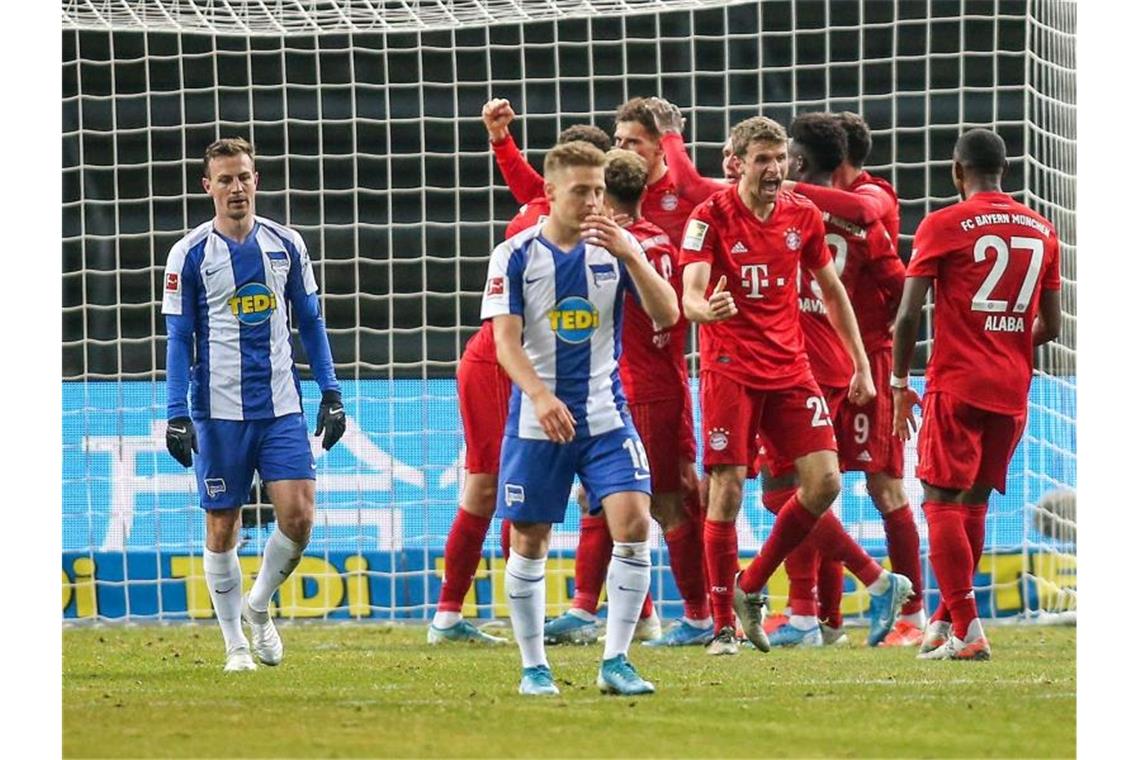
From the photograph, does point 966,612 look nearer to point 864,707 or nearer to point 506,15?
point 864,707

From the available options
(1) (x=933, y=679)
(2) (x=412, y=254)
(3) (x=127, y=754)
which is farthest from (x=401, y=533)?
(3) (x=127, y=754)

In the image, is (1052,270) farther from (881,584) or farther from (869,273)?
(881,584)

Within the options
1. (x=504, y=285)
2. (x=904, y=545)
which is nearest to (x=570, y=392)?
(x=504, y=285)

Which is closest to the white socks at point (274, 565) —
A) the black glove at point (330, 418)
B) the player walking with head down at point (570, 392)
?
the black glove at point (330, 418)

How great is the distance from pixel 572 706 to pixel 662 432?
7.05 ft

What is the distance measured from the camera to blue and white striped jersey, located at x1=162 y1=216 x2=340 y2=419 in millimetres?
7164

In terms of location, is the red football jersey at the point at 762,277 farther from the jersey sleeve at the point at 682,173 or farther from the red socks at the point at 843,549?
the red socks at the point at 843,549

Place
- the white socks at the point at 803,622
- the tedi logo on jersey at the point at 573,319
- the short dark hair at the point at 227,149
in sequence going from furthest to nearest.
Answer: the white socks at the point at 803,622, the short dark hair at the point at 227,149, the tedi logo on jersey at the point at 573,319

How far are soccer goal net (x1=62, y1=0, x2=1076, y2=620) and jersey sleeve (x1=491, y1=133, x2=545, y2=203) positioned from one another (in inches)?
61.0

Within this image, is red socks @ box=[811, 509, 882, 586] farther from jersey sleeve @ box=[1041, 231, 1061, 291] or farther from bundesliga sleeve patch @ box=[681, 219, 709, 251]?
bundesliga sleeve patch @ box=[681, 219, 709, 251]

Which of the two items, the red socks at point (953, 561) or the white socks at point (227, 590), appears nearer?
the white socks at point (227, 590)

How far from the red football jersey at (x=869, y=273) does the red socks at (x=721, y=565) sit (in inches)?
49.1

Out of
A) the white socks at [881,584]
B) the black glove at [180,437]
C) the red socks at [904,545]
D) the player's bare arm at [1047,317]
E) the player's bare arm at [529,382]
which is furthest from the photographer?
the red socks at [904,545]

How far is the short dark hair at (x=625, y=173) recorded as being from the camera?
7.22 m
